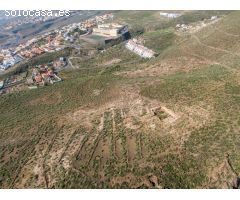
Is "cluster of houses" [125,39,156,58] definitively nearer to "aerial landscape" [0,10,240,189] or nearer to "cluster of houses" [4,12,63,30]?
"aerial landscape" [0,10,240,189]

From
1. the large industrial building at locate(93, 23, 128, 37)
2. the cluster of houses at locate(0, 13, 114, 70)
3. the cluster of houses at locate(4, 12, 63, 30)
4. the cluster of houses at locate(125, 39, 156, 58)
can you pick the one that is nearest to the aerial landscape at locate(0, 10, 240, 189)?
the cluster of houses at locate(125, 39, 156, 58)

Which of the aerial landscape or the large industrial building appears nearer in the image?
the aerial landscape

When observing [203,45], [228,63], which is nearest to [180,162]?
[228,63]

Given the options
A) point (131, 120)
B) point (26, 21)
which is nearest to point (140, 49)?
point (131, 120)

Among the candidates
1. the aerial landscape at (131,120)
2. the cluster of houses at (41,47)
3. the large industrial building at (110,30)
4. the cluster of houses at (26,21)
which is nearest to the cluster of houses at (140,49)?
the aerial landscape at (131,120)

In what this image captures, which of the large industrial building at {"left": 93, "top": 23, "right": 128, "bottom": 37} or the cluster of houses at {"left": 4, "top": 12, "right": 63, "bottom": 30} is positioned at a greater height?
the large industrial building at {"left": 93, "top": 23, "right": 128, "bottom": 37}

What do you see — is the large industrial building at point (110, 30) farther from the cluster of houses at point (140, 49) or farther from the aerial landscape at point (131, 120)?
the aerial landscape at point (131, 120)
